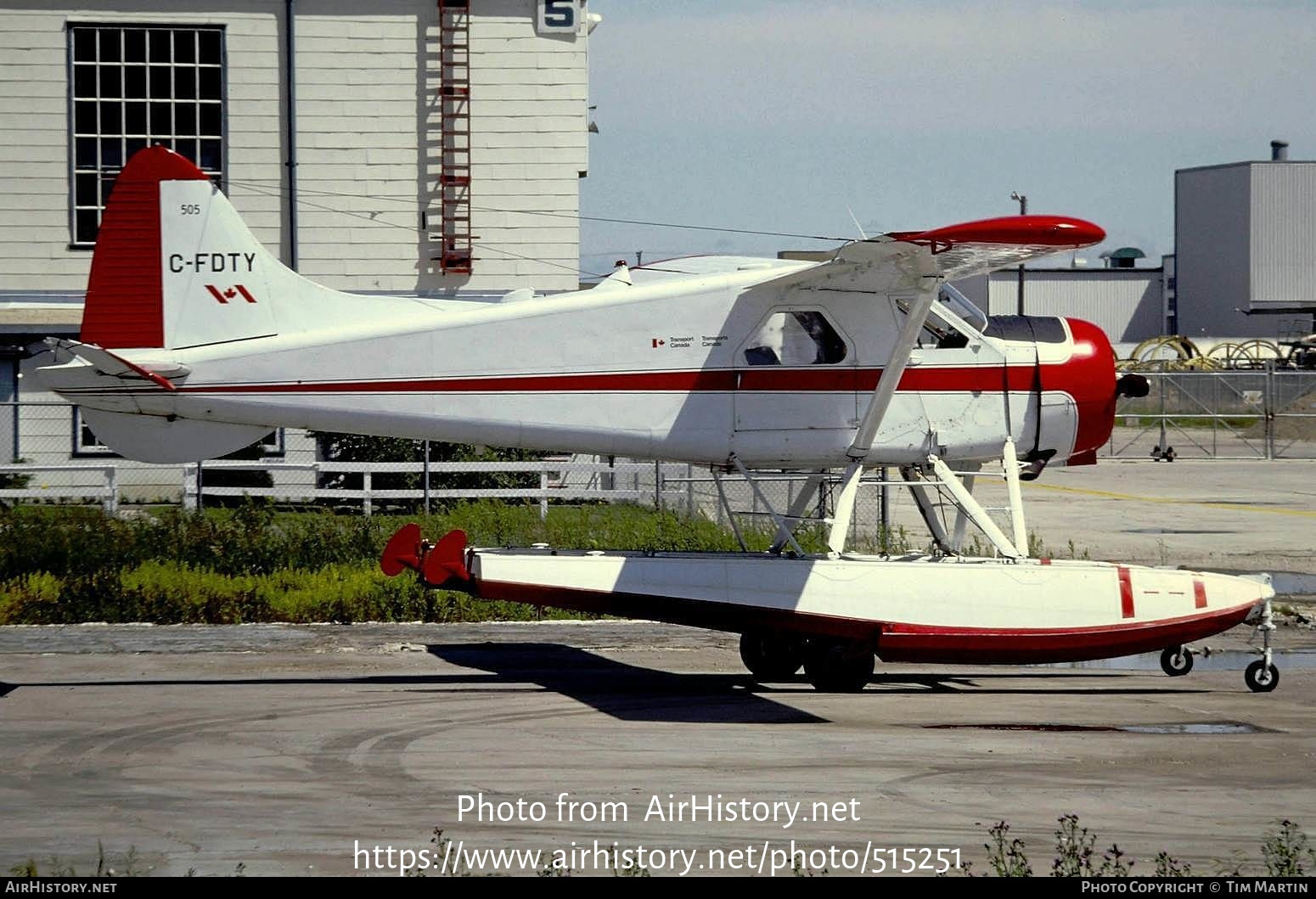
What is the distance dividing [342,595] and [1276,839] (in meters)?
10.0

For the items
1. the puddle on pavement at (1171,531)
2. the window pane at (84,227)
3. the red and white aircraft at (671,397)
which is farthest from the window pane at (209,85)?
the puddle on pavement at (1171,531)

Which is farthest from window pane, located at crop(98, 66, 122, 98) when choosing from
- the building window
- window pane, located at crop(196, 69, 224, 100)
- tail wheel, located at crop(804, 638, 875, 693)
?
tail wheel, located at crop(804, 638, 875, 693)

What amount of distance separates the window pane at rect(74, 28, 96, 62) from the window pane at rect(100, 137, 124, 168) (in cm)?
148

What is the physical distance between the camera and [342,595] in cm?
1508

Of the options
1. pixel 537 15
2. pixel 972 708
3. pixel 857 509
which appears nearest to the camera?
pixel 972 708

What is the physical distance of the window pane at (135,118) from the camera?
27578mm

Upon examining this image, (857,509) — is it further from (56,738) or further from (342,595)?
(56,738)

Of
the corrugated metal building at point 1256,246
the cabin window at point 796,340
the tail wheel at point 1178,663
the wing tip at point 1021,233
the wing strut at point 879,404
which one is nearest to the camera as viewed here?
the wing tip at point 1021,233

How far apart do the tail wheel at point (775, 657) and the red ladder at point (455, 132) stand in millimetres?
17016

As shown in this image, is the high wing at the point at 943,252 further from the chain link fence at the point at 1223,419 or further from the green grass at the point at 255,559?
the chain link fence at the point at 1223,419

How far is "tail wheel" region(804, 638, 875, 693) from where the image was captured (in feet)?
38.1

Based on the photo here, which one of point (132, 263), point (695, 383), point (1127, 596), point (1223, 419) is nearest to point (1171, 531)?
point (1127, 596)

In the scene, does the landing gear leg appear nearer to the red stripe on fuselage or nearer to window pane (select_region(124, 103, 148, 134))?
the red stripe on fuselage

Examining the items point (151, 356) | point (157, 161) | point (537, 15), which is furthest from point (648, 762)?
point (537, 15)
